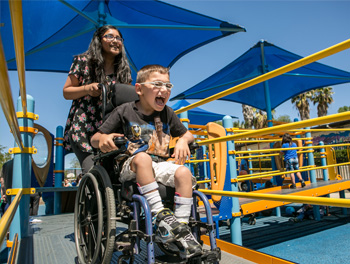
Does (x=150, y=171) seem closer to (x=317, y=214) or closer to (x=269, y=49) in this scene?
(x=317, y=214)


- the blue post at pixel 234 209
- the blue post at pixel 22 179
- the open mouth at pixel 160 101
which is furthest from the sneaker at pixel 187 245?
the blue post at pixel 234 209

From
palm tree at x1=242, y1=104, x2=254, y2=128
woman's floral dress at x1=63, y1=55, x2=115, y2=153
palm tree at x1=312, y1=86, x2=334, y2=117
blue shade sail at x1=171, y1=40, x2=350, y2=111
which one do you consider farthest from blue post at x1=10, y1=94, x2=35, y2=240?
palm tree at x1=312, y1=86, x2=334, y2=117

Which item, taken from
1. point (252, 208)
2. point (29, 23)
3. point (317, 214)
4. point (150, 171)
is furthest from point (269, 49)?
point (150, 171)

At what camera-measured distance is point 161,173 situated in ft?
4.94

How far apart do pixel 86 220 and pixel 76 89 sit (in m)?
0.90

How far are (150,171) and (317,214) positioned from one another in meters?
5.59

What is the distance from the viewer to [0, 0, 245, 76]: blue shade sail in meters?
4.89

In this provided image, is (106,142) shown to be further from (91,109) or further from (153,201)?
(91,109)

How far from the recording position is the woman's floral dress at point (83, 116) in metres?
1.92

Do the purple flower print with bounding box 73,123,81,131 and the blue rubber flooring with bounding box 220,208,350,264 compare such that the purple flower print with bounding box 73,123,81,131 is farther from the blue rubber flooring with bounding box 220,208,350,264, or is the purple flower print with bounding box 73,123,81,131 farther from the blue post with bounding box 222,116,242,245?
the blue rubber flooring with bounding box 220,208,350,264

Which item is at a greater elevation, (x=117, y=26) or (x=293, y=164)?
(x=117, y=26)

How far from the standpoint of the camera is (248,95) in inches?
356

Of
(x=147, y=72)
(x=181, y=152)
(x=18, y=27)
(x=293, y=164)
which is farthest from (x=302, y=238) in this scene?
(x=18, y=27)

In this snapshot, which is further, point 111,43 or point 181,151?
point 111,43
